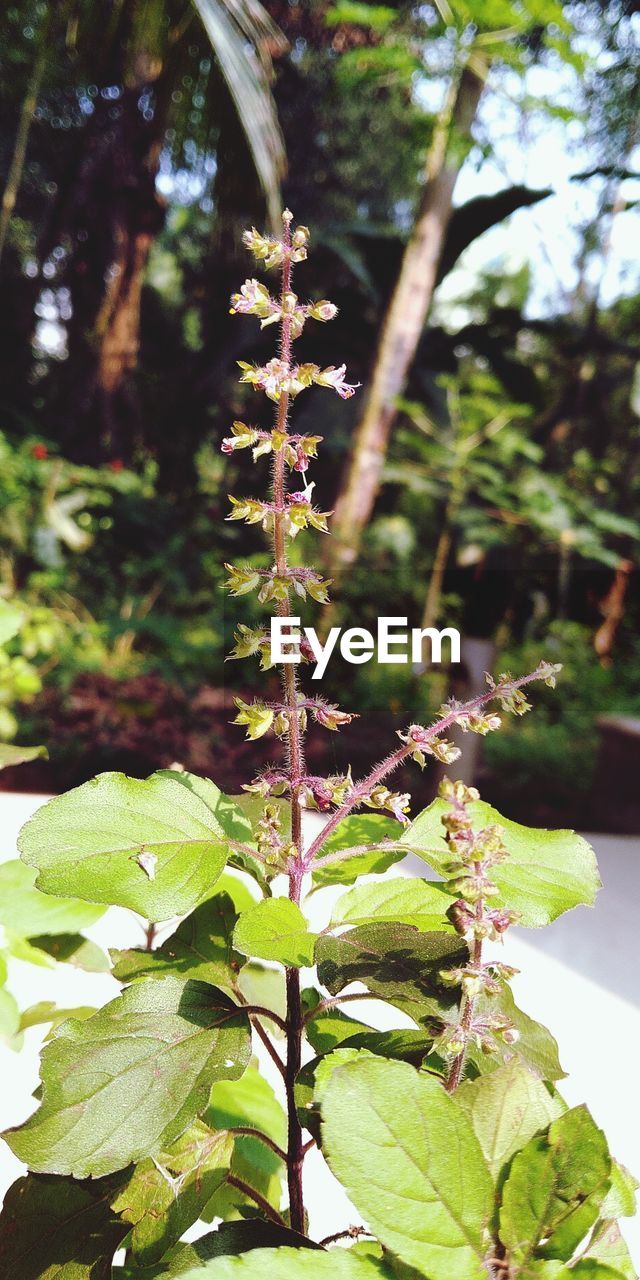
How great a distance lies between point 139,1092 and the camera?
404mm

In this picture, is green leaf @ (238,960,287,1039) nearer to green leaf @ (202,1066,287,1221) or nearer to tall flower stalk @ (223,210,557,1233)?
green leaf @ (202,1066,287,1221)

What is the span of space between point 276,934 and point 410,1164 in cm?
13

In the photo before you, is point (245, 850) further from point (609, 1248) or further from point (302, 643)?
point (609, 1248)

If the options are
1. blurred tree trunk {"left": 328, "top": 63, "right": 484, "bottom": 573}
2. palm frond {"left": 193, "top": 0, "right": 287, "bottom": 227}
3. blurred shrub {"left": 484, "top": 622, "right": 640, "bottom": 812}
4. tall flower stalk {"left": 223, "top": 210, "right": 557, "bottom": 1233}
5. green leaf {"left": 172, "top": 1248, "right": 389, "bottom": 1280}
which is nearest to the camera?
green leaf {"left": 172, "top": 1248, "right": 389, "bottom": 1280}

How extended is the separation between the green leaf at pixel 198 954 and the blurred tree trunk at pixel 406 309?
3.05m

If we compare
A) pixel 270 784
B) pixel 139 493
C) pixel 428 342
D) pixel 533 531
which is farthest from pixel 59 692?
pixel 270 784

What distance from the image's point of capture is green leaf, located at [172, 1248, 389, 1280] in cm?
31

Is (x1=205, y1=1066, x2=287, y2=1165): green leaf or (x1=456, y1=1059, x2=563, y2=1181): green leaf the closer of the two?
(x1=456, y1=1059, x2=563, y2=1181): green leaf

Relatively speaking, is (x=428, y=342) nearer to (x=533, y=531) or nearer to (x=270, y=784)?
(x=533, y=531)

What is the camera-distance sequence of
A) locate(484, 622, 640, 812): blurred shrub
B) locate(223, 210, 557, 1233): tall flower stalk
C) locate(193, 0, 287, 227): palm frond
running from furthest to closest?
locate(484, 622, 640, 812): blurred shrub → locate(193, 0, 287, 227): palm frond → locate(223, 210, 557, 1233): tall flower stalk

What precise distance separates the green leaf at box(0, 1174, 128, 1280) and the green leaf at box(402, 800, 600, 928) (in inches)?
9.5

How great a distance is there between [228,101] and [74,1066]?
3.97 metres

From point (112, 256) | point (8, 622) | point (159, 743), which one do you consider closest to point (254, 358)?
point (112, 256)

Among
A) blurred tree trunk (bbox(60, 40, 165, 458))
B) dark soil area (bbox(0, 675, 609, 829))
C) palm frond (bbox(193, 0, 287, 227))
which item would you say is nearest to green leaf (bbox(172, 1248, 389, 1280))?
dark soil area (bbox(0, 675, 609, 829))
